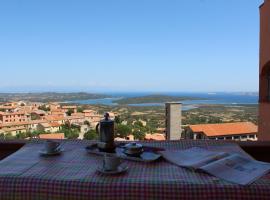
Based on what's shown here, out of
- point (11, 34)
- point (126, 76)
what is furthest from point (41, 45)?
point (126, 76)

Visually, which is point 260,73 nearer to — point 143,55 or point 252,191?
point 252,191

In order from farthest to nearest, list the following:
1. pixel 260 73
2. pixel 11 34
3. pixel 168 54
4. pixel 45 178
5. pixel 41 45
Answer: pixel 168 54 → pixel 41 45 → pixel 11 34 → pixel 260 73 → pixel 45 178

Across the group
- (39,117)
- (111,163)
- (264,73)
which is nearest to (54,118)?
(39,117)

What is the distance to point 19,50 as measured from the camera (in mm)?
19281

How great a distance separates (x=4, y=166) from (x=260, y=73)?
4493mm

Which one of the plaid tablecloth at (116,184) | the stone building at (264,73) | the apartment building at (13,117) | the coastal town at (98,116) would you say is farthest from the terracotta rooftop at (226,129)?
the apartment building at (13,117)

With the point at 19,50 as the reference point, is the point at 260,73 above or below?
below

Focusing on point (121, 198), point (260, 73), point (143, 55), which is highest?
point (143, 55)

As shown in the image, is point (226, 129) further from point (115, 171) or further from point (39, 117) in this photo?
point (115, 171)

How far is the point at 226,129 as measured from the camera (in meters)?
3.98

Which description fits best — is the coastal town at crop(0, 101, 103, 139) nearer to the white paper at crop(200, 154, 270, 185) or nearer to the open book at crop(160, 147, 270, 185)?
the open book at crop(160, 147, 270, 185)

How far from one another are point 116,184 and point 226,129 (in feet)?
10.2

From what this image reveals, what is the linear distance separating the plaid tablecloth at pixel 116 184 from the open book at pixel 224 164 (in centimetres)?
4

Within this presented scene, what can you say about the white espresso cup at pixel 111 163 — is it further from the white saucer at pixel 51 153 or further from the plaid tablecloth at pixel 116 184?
the white saucer at pixel 51 153
